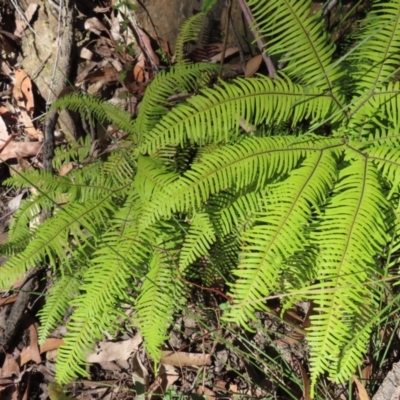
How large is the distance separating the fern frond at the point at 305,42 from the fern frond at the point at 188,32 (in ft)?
3.20

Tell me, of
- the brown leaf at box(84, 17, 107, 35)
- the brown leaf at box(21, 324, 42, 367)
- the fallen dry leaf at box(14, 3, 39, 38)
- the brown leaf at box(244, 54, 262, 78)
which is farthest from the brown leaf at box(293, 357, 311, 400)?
the fallen dry leaf at box(14, 3, 39, 38)

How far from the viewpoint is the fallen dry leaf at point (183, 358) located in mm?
2680

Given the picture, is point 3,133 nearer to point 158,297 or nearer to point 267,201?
point 158,297

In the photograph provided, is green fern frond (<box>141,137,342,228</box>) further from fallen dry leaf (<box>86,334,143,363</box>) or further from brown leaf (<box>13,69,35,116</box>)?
brown leaf (<box>13,69,35,116</box>)

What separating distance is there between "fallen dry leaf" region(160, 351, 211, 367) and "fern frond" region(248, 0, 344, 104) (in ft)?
5.13

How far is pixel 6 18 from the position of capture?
365cm

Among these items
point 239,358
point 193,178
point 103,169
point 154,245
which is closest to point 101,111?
point 103,169

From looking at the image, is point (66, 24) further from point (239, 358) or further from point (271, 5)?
point (239, 358)

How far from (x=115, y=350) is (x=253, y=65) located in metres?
1.89

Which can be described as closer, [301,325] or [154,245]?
[154,245]

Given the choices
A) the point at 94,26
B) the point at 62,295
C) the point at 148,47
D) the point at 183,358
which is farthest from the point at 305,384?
the point at 94,26

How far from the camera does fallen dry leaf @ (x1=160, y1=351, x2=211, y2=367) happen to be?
2680mm

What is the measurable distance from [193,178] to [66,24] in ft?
7.44

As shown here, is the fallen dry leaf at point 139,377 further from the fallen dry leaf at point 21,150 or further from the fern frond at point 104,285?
the fallen dry leaf at point 21,150
